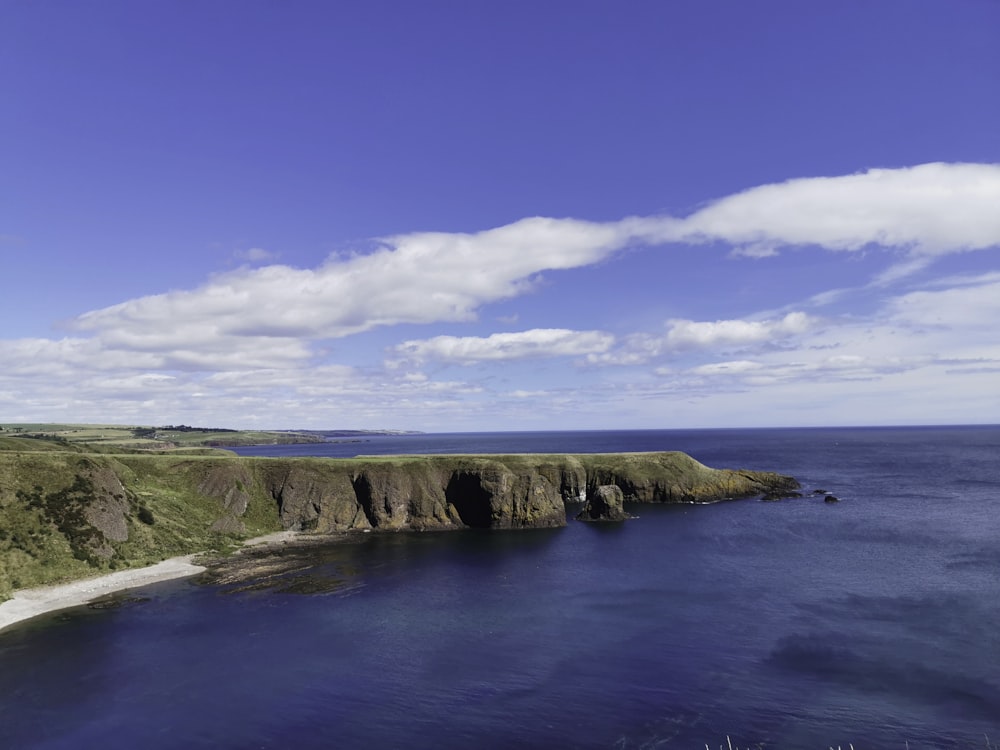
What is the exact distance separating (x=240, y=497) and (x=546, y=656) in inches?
3020

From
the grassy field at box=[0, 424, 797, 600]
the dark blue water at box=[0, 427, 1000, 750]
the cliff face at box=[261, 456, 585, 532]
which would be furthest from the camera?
the cliff face at box=[261, 456, 585, 532]

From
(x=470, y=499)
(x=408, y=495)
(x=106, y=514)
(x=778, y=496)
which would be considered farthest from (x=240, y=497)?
(x=778, y=496)

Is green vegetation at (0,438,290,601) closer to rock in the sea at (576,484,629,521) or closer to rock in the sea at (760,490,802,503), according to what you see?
rock in the sea at (576,484,629,521)

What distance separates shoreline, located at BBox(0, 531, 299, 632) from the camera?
64938 mm

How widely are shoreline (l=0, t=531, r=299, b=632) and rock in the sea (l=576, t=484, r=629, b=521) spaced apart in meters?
72.1

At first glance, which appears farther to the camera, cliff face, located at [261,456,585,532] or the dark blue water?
cliff face, located at [261,456,585,532]

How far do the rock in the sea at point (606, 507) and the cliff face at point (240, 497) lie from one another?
7.80 m

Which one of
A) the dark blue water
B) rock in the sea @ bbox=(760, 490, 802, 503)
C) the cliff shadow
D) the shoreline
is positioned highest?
the cliff shadow

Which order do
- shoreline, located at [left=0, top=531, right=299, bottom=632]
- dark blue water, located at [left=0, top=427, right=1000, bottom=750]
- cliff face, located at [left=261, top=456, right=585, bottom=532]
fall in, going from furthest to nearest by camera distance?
cliff face, located at [left=261, top=456, right=585, bottom=532], shoreline, located at [left=0, top=531, right=299, bottom=632], dark blue water, located at [left=0, top=427, right=1000, bottom=750]

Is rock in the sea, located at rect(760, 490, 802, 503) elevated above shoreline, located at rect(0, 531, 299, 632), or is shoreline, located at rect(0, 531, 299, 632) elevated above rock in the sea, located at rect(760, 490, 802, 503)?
rock in the sea, located at rect(760, 490, 802, 503)

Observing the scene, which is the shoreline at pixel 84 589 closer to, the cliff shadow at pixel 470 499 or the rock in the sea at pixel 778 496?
the cliff shadow at pixel 470 499

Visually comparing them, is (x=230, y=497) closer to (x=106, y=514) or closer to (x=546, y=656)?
(x=106, y=514)

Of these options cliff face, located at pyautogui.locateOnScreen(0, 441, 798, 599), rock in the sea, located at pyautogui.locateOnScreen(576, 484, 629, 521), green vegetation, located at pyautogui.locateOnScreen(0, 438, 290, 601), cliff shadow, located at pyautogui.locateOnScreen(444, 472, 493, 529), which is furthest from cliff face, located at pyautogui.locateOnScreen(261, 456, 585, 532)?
rock in the sea, located at pyautogui.locateOnScreen(576, 484, 629, 521)

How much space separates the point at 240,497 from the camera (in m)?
110
